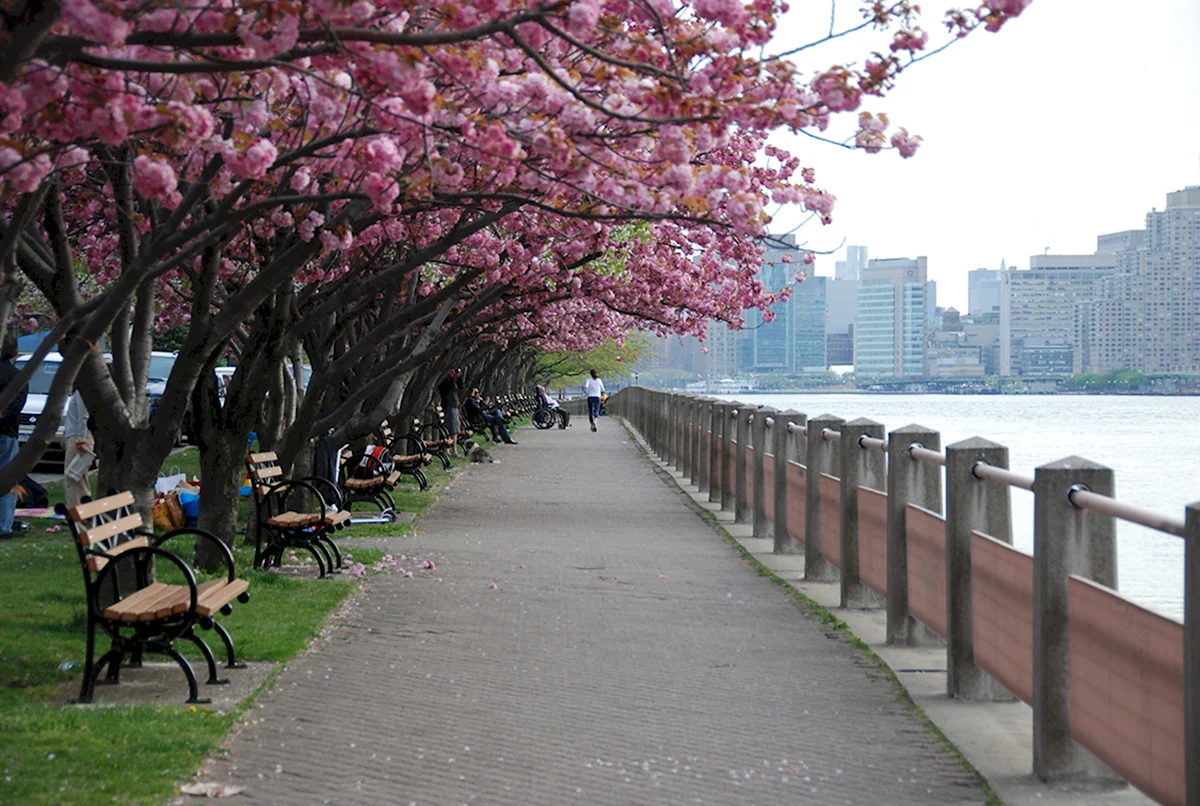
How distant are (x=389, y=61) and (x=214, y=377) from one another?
6983 millimetres

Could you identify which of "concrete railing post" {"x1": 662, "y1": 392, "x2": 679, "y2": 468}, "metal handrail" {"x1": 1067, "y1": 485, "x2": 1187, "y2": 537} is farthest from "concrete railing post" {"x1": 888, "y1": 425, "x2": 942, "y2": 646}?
"concrete railing post" {"x1": 662, "y1": 392, "x2": 679, "y2": 468}

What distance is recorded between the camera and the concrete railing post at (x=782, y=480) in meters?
14.0

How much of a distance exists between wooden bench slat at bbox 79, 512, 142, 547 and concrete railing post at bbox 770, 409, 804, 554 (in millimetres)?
6716

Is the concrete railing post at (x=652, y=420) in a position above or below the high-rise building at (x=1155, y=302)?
below

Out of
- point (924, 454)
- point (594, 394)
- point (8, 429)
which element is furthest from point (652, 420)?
point (924, 454)

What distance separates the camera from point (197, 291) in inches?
415

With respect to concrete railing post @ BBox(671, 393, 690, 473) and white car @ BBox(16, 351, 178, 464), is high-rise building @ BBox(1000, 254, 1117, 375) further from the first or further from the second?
white car @ BBox(16, 351, 178, 464)

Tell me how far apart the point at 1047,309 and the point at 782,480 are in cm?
A: 5076

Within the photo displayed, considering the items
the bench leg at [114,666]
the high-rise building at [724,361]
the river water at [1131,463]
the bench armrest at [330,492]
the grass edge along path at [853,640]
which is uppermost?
the high-rise building at [724,361]

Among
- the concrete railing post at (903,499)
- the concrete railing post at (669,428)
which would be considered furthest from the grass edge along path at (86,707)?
the concrete railing post at (669,428)

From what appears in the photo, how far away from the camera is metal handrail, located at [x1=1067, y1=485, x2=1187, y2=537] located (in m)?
5.08

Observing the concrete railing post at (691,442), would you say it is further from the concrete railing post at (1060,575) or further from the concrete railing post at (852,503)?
the concrete railing post at (1060,575)

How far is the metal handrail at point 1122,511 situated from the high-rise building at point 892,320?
250 feet

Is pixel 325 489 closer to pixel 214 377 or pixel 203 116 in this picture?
pixel 214 377
